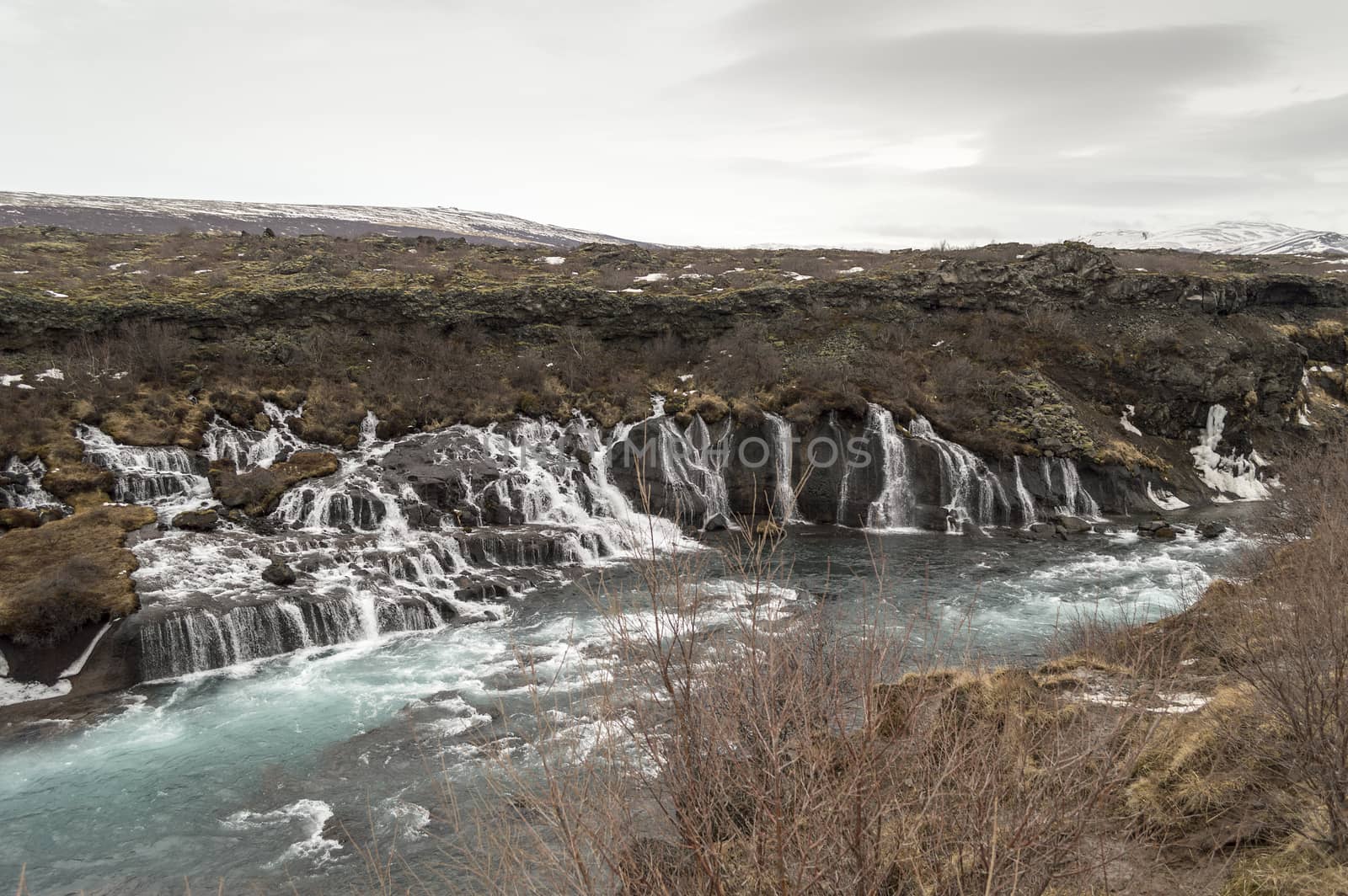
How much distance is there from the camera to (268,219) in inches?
3664

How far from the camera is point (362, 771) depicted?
38.8 feet

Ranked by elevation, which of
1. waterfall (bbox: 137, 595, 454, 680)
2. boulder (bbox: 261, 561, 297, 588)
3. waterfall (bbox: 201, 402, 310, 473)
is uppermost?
waterfall (bbox: 201, 402, 310, 473)

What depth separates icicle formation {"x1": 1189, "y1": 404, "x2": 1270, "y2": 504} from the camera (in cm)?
3164

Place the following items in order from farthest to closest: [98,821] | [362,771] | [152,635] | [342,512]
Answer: [342,512], [152,635], [362,771], [98,821]

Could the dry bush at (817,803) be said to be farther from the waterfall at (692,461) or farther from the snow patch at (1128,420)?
the snow patch at (1128,420)

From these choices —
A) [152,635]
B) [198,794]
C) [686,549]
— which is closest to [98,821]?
[198,794]

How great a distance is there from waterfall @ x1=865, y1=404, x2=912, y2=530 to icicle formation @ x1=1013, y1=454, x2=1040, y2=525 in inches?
177

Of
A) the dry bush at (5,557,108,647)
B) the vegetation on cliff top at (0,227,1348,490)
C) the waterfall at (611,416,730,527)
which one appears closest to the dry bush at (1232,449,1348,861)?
the dry bush at (5,557,108,647)

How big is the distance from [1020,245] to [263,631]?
54.9 meters

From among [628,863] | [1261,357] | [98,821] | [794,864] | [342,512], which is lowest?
[98,821]

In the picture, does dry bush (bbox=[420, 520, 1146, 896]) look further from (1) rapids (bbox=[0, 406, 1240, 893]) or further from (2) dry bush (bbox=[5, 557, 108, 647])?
(2) dry bush (bbox=[5, 557, 108, 647])

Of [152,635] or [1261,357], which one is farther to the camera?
[1261,357]

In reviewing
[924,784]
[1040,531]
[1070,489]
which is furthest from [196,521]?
[1070,489]

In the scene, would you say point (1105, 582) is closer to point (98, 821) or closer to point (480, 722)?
point (480, 722)
